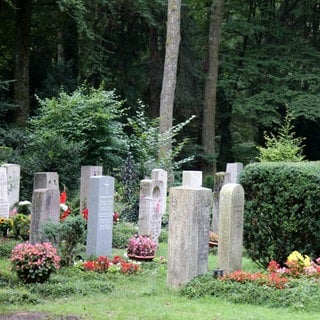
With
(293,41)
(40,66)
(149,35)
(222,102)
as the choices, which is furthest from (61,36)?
(293,41)

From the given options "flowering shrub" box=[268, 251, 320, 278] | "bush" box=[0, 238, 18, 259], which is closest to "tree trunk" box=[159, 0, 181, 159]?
"bush" box=[0, 238, 18, 259]

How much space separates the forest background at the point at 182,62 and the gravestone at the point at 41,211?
10.6 m

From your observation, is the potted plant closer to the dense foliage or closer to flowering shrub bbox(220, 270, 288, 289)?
the dense foliage

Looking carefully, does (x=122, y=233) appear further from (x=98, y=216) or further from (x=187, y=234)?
(x=187, y=234)

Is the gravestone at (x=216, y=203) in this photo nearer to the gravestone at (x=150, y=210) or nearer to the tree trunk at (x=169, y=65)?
the gravestone at (x=150, y=210)

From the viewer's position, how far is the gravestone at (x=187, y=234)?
377 inches

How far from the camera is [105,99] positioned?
2159 cm

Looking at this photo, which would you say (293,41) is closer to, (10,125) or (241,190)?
(10,125)

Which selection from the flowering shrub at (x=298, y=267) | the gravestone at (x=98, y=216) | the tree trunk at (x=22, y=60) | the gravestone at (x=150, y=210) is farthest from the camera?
the tree trunk at (x=22, y=60)

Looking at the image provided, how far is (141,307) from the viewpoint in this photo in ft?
26.6

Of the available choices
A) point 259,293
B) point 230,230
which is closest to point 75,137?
point 230,230

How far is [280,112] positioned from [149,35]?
7930 millimetres

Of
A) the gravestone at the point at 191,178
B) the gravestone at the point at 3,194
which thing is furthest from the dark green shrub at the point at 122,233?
the gravestone at the point at 191,178

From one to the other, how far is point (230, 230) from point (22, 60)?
55.6 feet
